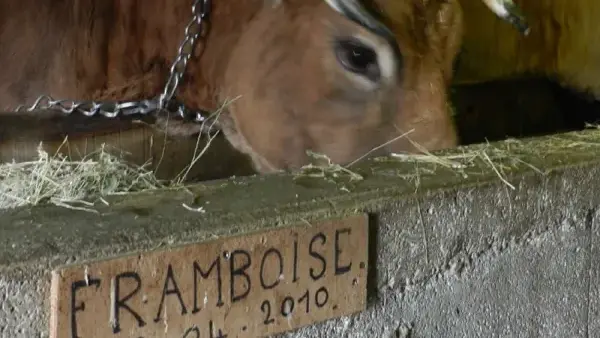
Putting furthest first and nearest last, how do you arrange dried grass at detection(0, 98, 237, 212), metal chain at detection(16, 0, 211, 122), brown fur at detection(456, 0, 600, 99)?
brown fur at detection(456, 0, 600, 99) → metal chain at detection(16, 0, 211, 122) → dried grass at detection(0, 98, 237, 212)

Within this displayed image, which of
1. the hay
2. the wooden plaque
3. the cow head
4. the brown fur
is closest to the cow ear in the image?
the cow head

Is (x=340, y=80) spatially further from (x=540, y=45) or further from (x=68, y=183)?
(x=540, y=45)

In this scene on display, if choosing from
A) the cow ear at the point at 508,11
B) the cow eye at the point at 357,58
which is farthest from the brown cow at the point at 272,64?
the cow ear at the point at 508,11

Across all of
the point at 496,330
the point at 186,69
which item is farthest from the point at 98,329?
the point at 186,69

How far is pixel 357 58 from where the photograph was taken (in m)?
1.54

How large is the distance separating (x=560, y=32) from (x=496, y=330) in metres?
1.40

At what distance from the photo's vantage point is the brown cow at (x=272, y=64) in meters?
1.50

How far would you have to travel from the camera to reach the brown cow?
4.94 feet

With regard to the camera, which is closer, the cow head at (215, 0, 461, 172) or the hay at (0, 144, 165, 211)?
the hay at (0, 144, 165, 211)

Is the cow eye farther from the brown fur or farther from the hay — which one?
the brown fur

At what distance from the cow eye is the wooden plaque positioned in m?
0.58

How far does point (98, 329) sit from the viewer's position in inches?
31.6

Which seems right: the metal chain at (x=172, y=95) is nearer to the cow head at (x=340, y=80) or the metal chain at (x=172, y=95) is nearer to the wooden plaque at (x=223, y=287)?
the cow head at (x=340, y=80)

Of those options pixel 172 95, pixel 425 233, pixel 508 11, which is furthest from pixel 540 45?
pixel 425 233
